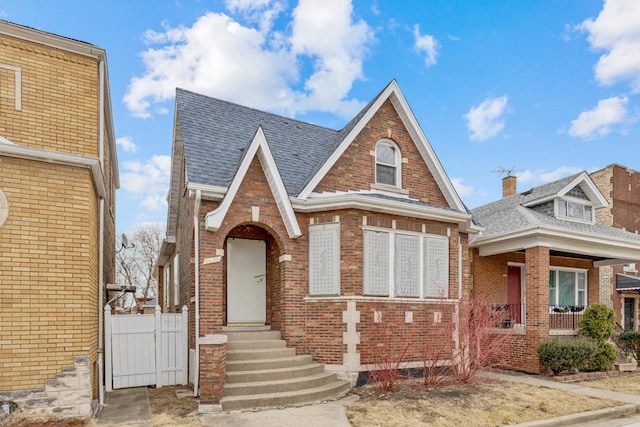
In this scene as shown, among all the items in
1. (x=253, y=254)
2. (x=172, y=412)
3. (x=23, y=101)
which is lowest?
(x=172, y=412)

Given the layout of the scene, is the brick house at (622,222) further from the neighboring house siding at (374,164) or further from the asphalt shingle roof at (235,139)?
the asphalt shingle roof at (235,139)

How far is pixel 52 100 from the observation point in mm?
7590

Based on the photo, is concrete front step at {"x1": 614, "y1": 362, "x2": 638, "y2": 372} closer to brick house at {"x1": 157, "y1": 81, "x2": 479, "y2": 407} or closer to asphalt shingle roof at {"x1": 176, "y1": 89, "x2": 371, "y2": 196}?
brick house at {"x1": 157, "y1": 81, "x2": 479, "y2": 407}

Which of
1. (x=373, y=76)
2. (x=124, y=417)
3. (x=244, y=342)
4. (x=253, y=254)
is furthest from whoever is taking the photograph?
(x=373, y=76)

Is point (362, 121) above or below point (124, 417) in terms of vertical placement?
above

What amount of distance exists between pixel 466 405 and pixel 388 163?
6420 mm

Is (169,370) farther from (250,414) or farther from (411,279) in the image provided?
(411,279)

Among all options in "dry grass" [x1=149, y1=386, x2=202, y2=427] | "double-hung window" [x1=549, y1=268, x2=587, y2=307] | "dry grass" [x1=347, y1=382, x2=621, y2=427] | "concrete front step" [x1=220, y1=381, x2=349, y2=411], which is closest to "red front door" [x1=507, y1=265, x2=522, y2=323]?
"double-hung window" [x1=549, y1=268, x2=587, y2=307]

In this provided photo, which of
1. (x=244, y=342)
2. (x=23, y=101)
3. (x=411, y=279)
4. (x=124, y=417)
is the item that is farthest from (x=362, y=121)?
(x=124, y=417)

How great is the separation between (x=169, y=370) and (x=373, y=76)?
48.7 ft

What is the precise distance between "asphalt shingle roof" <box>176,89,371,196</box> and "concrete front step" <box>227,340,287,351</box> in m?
3.49

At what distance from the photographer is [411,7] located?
13.7m

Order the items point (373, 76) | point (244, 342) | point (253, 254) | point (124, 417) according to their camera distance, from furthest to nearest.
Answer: point (373, 76) < point (253, 254) < point (244, 342) < point (124, 417)

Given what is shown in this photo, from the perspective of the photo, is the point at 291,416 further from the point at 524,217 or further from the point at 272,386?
the point at 524,217
